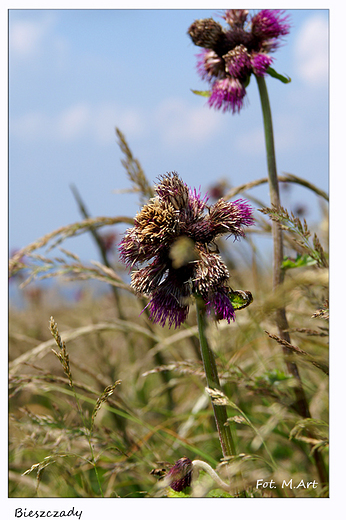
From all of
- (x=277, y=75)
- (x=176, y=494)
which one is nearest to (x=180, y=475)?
(x=176, y=494)

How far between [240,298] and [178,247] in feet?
0.76

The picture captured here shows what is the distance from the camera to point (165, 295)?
3.91 ft

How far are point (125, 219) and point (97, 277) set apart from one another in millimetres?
402

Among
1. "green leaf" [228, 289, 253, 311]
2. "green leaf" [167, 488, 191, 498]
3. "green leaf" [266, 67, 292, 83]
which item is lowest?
"green leaf" [167, 488, 191, 498]

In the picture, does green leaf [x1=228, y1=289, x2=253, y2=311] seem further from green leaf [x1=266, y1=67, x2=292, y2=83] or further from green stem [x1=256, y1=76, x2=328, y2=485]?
green leaf [x1=266, y1=67, x2=292, y2=83]

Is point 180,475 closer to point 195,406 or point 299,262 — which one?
point 299,262

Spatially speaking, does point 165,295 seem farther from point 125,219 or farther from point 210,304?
point 125,219

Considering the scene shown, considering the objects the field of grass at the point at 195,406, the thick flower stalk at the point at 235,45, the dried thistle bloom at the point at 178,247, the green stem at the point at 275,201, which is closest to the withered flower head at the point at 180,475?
the field of grass at the point at 195,406

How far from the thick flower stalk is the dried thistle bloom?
0.69 metres

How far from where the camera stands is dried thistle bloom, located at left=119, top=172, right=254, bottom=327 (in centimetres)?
113

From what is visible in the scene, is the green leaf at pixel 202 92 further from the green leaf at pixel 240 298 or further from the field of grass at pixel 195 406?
the green leaf at pixel 240 298

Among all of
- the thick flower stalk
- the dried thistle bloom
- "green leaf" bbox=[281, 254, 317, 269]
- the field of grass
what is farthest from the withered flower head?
the thick flower stalk

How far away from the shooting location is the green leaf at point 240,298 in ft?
3.75

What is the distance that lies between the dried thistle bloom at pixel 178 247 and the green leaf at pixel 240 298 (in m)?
0.03
